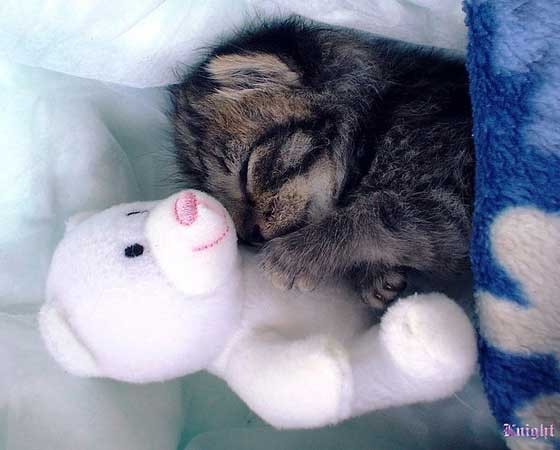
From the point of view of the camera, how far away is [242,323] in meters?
1.06

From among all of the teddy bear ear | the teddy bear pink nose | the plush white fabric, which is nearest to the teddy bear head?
the teddy bear pink nose

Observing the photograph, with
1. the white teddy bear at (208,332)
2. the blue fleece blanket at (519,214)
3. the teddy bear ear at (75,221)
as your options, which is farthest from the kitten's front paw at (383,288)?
the teddy bear ear at (75,221)

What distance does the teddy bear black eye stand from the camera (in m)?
0.96

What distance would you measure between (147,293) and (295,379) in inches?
9.6

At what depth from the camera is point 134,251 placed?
964 mm

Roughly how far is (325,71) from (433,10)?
23 centimetres

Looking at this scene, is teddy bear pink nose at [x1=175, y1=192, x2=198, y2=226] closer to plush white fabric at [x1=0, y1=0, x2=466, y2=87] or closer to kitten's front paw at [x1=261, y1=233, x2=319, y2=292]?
kitten's front paw at [x1=261, y1=233, x2=319, y2=292]

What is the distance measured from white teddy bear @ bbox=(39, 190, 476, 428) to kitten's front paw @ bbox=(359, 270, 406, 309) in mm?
136

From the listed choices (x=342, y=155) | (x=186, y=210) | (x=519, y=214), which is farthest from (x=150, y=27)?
(x=519, y=214)

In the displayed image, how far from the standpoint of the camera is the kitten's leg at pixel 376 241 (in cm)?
117

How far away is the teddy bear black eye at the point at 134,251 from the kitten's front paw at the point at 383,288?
431mm

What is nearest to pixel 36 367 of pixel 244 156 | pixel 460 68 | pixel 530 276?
pixel 244 156

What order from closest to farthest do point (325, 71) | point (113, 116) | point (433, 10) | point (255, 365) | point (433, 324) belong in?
point (433, 324)
point (255, 365)
point (433, 10)
point (325, 71)
point (113, 116)

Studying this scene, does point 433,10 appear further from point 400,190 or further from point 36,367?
point 36,367
